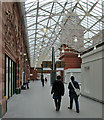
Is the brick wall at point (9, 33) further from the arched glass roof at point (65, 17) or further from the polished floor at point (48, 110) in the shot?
the arched glass roof at point (65, 17)

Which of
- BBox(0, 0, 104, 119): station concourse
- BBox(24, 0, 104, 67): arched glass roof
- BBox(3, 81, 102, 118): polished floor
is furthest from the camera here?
BBox(24, 0, 104, 67): arched glass roof

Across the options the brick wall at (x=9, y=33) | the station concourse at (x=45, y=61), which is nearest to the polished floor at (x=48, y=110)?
the station concourse at (x=45, y=61)

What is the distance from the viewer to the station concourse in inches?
334

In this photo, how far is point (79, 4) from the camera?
87.4ft

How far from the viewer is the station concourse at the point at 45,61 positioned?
27.9ft

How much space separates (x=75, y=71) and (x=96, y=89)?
2633 centimetres

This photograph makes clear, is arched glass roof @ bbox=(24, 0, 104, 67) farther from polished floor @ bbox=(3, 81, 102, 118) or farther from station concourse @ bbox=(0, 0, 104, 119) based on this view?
polished floor @ bbox=(3, 81, 102, 118)

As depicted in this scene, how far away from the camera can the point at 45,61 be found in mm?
31422


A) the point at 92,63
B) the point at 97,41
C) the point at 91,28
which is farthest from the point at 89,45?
the point at 92,63

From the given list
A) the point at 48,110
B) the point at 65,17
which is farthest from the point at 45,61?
the point at 48,110

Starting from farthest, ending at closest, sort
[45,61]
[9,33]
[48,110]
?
[45,61]
[9,33]
[48,110]

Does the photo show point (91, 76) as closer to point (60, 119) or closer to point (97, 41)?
point (60, 119)

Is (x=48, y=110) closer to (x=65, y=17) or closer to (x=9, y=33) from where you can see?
(x=9, y=33)

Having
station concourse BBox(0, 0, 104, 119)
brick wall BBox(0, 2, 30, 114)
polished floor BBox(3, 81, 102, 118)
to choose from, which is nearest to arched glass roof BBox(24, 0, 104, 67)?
station concourse BBox(0, 0, 104, 119)
